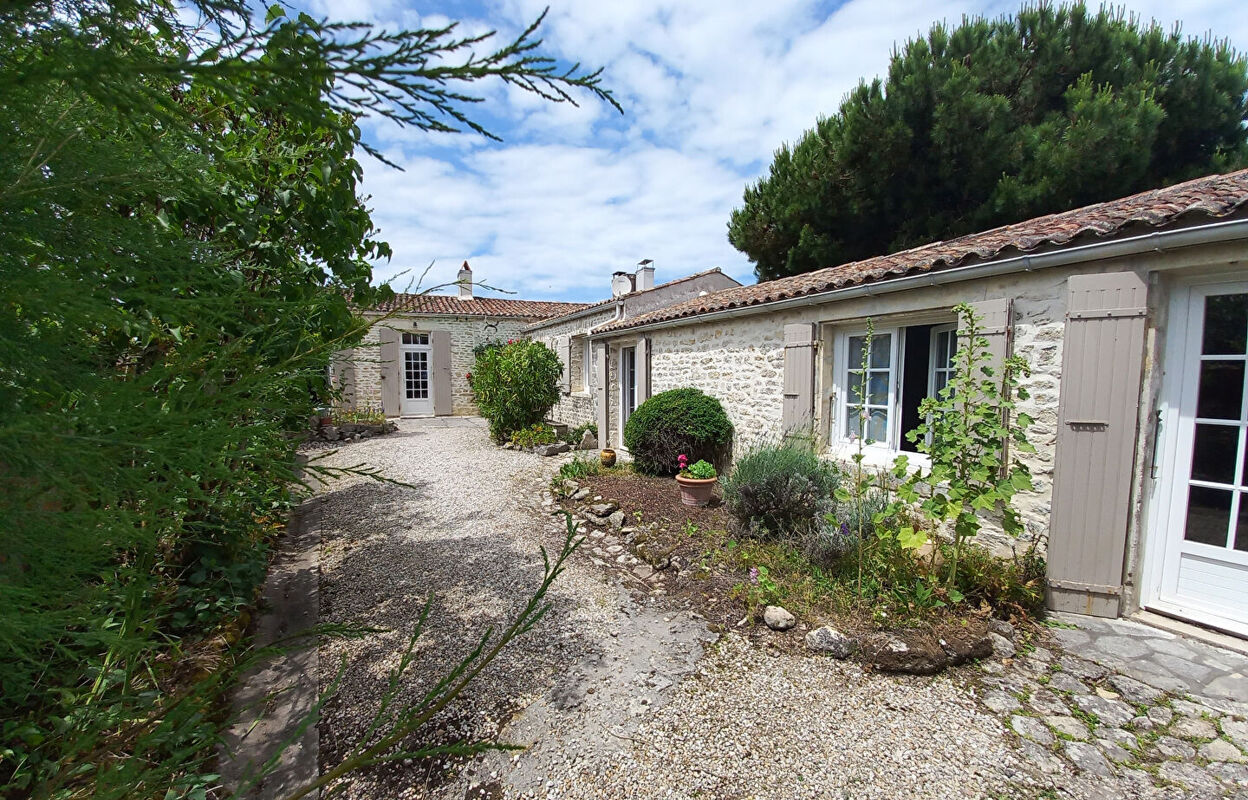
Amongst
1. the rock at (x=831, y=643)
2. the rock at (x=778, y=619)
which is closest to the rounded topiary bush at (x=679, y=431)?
the rock at (x=778, y=619)

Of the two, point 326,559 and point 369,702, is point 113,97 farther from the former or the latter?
point 326,559

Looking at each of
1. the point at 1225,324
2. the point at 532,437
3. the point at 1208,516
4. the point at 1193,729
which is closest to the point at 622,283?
the point at 532,437

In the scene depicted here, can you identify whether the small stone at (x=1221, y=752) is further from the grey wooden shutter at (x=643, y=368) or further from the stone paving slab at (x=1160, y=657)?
the grey wooden shutter at (x=643, y=368)

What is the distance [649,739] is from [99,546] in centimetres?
227

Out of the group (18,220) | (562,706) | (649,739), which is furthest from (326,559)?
(18,220)

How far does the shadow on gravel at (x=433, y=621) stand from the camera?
2492 millimetres

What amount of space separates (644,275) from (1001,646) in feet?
35.4

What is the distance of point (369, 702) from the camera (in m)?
2.70

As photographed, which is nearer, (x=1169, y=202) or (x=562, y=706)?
(x=562, y=706)

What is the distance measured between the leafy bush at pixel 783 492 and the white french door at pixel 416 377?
43.2ft

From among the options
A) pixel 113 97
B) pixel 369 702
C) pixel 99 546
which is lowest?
pixel 369 702

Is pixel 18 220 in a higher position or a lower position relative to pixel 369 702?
higher

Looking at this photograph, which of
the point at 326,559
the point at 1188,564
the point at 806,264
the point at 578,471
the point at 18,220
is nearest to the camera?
the point at 18,220

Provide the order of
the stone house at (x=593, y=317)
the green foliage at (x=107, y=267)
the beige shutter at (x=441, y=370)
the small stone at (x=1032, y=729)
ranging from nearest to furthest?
the green foliage at (x=107, y=267), the small stone at (x=1032, y=729), the stone house at (x=593, y=317), the beige shutter at (x=441, y=370)
